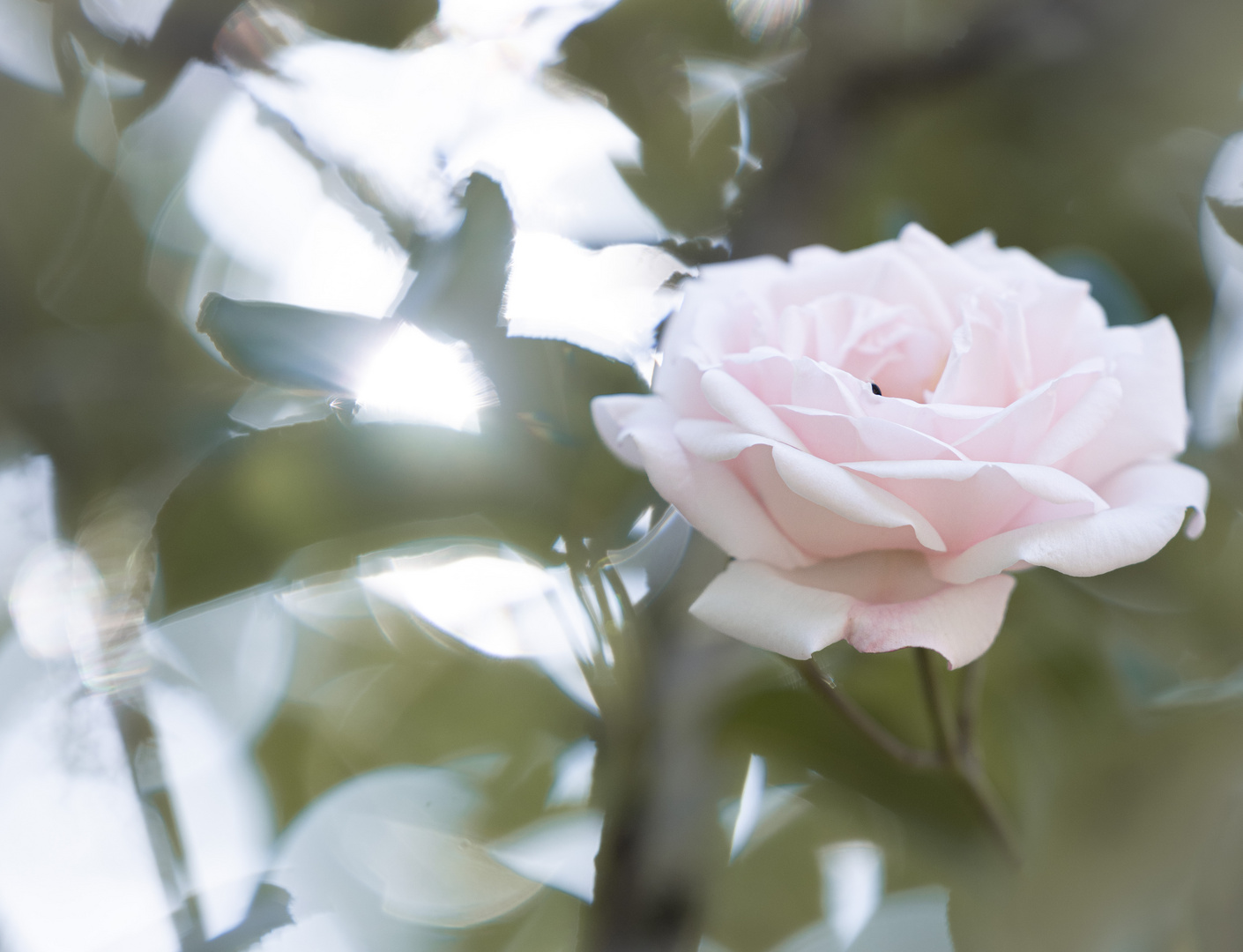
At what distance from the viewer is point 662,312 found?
0.41 m

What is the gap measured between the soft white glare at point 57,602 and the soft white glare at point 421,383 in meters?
0.18

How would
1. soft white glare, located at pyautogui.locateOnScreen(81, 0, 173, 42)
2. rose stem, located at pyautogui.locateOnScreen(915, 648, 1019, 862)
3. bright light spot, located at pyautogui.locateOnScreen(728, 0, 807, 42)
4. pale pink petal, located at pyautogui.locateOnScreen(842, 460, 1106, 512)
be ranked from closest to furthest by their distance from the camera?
1. pale pink petal, located at pyautogui.locateOnScreen(842, 460, 1106, 512)
2. rose stem, located at pyautogui.locateOnScreen(915, 648, 1019, 862)
3. soft white glare, located at pyautogui.locateOnScreen(81, 0, 173, 42)
4. bright light spot, located at pyautogui.locateOnScreen(728, 0, 807, 42)

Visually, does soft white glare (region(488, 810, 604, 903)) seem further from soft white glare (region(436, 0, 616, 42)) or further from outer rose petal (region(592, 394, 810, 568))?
soft white glare (region(436, 0, 616, 42))

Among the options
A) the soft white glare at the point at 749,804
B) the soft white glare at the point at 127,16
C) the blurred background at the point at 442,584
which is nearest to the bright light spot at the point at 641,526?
the blurred background at the point at 442,584

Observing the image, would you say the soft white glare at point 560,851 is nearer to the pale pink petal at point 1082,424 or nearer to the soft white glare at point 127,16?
the pale pink petal at point 1082,424

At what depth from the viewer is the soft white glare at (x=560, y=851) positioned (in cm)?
32

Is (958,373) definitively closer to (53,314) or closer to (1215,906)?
(1215,906)

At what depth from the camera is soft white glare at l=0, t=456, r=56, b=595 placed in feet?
1.31

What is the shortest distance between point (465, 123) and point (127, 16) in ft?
0.66

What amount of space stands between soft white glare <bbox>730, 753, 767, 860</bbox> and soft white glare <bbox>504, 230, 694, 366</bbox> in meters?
0.19

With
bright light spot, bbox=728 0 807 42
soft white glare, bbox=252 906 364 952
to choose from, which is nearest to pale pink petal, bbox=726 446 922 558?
soft white glare, bbox=252 906 364 952

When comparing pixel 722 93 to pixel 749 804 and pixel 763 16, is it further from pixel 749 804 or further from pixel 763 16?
pixel 749 804

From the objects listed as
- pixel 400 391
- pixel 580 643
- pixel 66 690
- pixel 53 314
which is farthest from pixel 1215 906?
pixel 53 314

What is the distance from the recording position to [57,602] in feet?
1.26
